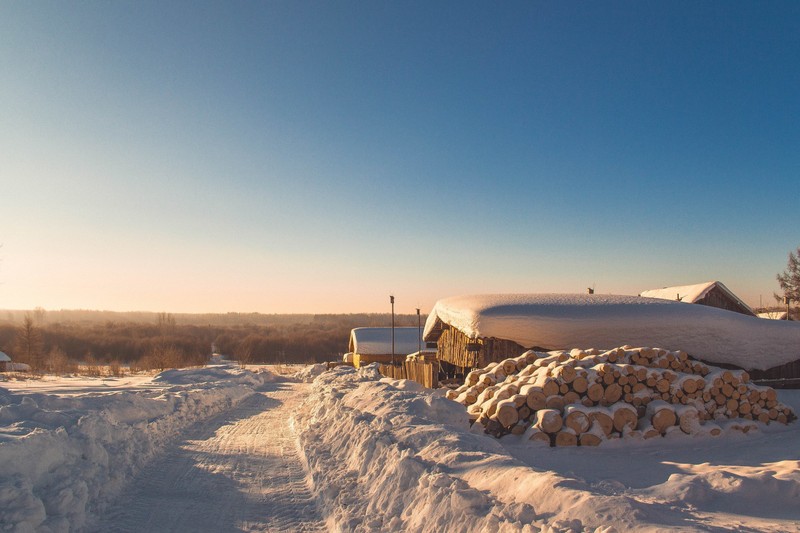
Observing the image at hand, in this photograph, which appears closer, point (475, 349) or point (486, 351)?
point (486, 351)

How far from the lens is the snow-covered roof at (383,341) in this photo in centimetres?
4069

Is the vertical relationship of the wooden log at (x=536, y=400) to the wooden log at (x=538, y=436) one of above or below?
above

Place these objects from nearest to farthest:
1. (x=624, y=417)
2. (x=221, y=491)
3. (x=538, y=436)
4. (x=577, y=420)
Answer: (x=221, y=491) → (x=538, y=436) → (x=577, y=420) → (x=624, y=417)

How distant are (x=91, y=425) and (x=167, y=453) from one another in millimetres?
1942

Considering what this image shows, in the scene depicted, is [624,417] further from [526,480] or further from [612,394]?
[526,480]

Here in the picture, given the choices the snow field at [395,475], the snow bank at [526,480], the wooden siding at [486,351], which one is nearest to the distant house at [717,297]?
the wooden siding at [486,351]

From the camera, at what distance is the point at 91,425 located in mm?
8641

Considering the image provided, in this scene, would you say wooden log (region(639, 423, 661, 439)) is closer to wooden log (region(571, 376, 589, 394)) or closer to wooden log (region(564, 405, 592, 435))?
wooden log (region(564, 405, 592, 435))

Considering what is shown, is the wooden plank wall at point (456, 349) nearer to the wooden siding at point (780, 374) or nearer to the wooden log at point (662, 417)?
the wooden log at point (662, 417)

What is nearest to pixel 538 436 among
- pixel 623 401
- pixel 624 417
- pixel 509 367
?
pixel 624 417

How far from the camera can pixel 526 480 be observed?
5.84 meters

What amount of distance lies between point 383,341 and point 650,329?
27040 mm

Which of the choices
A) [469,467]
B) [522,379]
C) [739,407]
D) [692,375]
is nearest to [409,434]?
[469,467]

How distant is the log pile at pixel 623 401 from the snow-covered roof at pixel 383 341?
2796 centimetres
